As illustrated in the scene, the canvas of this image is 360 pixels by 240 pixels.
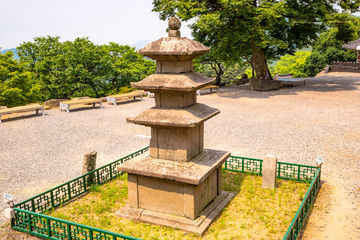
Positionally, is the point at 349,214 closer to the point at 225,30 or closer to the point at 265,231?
the point at 265,231

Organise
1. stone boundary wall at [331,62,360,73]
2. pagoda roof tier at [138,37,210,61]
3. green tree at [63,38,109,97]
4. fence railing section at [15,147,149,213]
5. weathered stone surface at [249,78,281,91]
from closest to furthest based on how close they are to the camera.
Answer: pagoda roof tier at [138,37,210,61]
fence railing section at [15,147,149,213]
weathered stone surface at [249,78,281,91]
green tree at [63,38,109,97]
stone boundary wall at [331,62,360,73]

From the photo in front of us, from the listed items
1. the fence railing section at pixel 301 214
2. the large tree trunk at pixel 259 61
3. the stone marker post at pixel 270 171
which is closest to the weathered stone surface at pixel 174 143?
the stone marker post at pixel 270 171

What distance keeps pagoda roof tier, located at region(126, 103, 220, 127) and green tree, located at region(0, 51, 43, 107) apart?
101 feet

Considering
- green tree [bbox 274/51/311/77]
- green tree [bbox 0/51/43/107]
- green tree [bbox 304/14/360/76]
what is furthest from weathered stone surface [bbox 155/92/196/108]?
green tree [bbox 274/51/311/77]

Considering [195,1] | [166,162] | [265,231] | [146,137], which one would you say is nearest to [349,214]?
[265,231]

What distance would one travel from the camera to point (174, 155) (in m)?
9.55

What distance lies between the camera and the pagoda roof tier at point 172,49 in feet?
28.0

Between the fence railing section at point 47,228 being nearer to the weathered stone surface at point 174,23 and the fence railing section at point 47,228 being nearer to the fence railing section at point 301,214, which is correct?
the fence railing section at point 301,214

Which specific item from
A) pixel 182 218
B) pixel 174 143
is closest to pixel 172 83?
pixel 174 143

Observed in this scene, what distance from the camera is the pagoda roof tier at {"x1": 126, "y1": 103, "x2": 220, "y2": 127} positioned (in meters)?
8.69

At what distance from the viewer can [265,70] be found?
34.7 metres

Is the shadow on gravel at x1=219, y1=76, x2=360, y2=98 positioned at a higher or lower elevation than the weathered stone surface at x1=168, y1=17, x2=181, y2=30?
lower

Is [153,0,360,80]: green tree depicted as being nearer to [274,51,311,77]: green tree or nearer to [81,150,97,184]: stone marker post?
[81,150,97,184]: stone marker post

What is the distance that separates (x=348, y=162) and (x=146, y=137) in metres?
11.1
